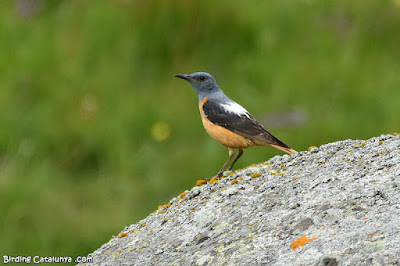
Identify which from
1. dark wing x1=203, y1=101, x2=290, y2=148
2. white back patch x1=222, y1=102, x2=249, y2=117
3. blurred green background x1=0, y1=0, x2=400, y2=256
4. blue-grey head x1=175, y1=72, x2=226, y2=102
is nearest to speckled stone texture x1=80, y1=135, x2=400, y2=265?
dark wing x1=203, y1=101, x2=290, y2=148

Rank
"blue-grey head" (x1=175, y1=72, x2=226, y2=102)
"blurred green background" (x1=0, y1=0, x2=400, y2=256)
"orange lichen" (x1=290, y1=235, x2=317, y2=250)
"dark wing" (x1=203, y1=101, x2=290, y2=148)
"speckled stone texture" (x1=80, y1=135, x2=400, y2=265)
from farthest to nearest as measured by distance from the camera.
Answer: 1. "blurred green background" (x1=0, y1=0, x2=400, y2=256)
2. "blue-grey head" (x1=175, y1=72, x2=226, y2=102)
3. "dark wing" (x1=203, y1=101, x2=290, y2=148)
4. "orange lichen" (x1=290, y1=235, x2=317, y2=250)
5. "speckled stone texture" (x1=80, y1=135, x2=400, y2=265)

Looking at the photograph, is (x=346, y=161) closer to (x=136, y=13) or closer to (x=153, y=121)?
(x=153, y=121)

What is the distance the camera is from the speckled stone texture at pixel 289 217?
13.5ft

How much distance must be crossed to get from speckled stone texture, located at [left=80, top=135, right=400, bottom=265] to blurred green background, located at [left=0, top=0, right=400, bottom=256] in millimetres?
3811

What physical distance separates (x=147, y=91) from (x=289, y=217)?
7.41m

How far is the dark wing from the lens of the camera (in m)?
6.90

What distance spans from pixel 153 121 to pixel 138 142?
45cm

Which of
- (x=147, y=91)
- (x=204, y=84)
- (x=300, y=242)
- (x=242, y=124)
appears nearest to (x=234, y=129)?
(x=242, y=124)

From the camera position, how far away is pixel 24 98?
11.6 meters

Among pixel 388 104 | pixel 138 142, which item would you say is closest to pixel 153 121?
pixel 138 142

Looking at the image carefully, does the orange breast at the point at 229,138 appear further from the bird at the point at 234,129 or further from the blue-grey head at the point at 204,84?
the blue-grey head at the point at 204,84

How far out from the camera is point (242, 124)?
23.0 feet

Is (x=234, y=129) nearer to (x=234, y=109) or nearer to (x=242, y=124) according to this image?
(x=242, y=124)

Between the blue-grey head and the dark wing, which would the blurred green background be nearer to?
the blue-grey head
